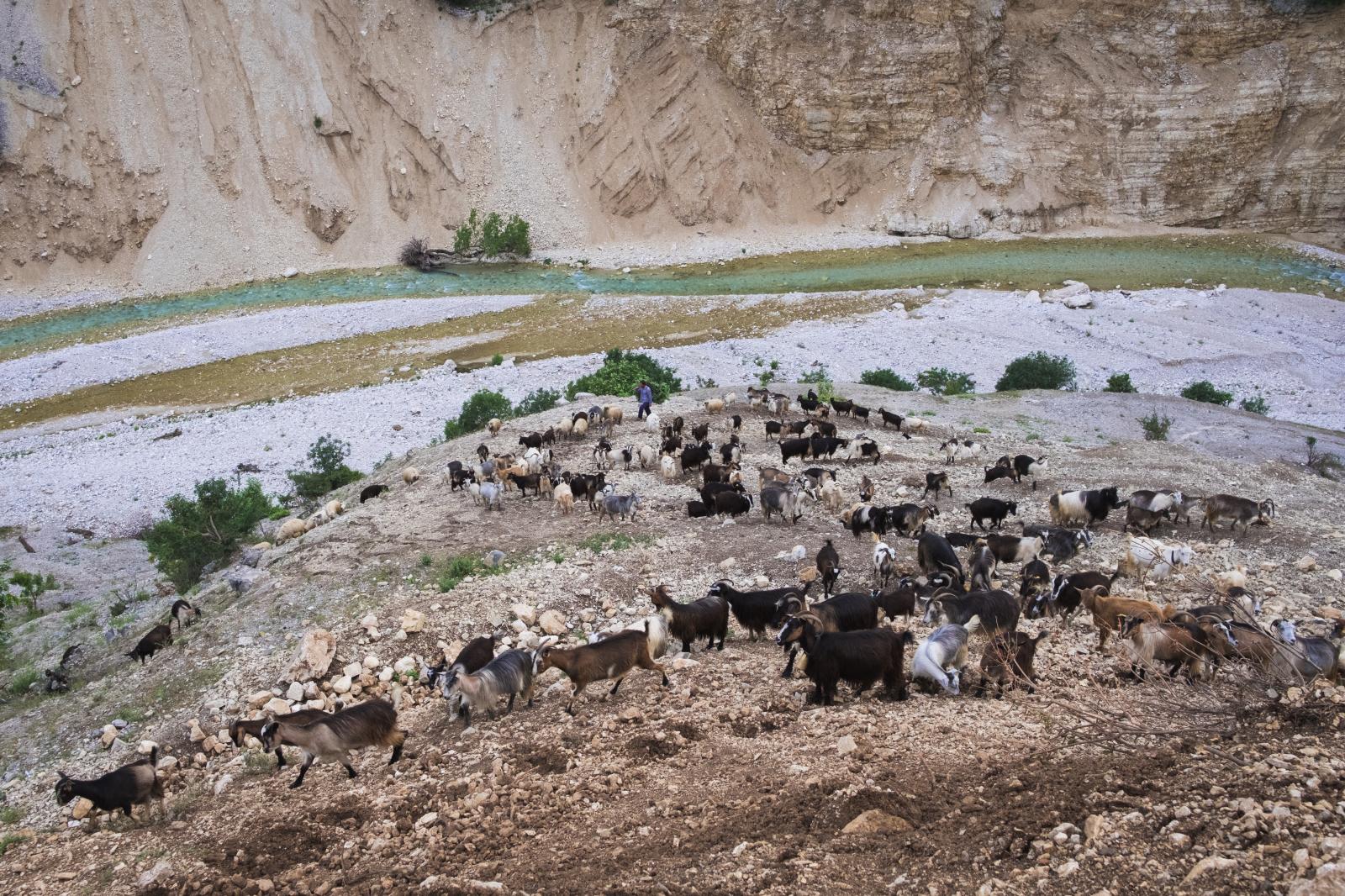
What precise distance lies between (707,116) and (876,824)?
53301 mm

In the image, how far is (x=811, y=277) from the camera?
1887 inches

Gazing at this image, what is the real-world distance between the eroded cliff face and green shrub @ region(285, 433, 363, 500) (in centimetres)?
2804

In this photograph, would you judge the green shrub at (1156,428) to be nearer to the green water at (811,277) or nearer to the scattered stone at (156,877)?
the green water at (811,277)

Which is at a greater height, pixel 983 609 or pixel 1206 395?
pixel 983 609

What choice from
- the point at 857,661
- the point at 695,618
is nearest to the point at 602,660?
the point at 695,618

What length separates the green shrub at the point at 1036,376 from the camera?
99.6 feet

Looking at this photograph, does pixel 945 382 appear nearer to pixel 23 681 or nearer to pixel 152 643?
pixel 152 643

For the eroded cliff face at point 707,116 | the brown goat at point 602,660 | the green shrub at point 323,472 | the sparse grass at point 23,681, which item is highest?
the eroded cliff face at point 707,116

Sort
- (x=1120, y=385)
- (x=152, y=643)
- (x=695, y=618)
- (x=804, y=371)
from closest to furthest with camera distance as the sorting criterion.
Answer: (x=695, y=618), (x=152, y=643), (x=1120, y=385), (x=804, y=371)

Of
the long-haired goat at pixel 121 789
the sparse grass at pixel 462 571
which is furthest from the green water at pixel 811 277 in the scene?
the long-haired goat at pixel 121 789

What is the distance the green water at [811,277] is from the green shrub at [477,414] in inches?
836

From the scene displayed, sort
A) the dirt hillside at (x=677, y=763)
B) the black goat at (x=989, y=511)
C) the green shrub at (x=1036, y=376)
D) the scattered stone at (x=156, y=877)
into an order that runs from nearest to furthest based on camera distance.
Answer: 1. the dirt hillside at (x=677, y=763)
2. the scattered stone at (x=156, y=877)
3. the black goat at (x=989, y=511)
4. the green shrub at (x=1036, y=376)

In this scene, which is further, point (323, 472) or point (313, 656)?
point (323, 472)

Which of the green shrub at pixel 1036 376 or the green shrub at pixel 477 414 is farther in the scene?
the green shrub at pixel 1036 376
